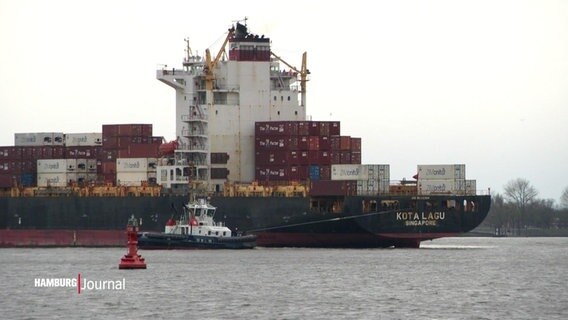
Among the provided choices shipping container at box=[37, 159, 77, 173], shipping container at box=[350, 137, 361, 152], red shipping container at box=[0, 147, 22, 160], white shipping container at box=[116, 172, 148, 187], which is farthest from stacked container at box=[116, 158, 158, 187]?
shipping container at box=[350, 137, 361, 152]

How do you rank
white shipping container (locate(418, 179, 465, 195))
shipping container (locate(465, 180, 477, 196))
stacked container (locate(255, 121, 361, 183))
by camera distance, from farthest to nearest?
stacked container (locate(255, 121, 361, 183)) < shipping container (locate(465, 180, 477, 196)) < white shipping container (locate(418, 179, 465, 195))

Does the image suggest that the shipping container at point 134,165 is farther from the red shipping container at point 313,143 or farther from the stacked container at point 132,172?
the red shipping container at point 313,143

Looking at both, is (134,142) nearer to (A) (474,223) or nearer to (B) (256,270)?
(A) (474,223)

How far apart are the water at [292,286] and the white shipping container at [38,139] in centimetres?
1775

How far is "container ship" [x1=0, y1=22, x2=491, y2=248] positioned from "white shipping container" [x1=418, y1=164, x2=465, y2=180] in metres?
0.06

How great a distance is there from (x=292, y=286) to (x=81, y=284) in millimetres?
8759

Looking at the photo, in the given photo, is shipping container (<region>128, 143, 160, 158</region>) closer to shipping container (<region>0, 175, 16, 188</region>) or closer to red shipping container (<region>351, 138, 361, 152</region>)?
shipping container (<region>0, 175, 16, 188</region>)

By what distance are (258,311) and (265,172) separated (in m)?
Result: 43.8

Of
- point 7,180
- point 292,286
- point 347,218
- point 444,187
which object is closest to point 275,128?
point 347,218

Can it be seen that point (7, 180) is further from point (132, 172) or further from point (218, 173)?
point (218, 173)

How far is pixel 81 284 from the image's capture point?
203ft

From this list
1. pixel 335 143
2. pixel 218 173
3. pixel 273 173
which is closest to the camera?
pixel 335 143

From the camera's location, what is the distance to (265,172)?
95.7m

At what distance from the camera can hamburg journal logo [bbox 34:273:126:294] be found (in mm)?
60500
